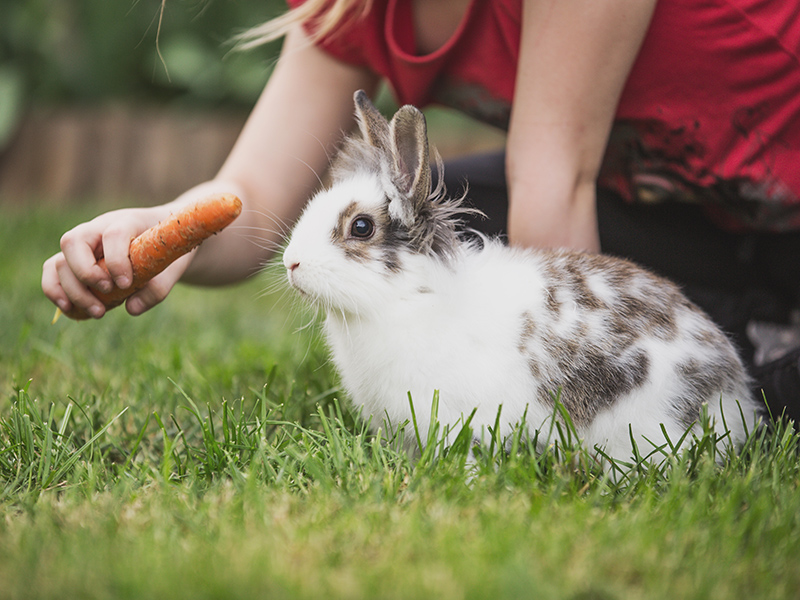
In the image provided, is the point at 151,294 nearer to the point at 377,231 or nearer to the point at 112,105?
the point at 377,231

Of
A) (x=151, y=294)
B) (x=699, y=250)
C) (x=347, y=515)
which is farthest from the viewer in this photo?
(x=699, y=250)

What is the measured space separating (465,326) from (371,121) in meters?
0.49

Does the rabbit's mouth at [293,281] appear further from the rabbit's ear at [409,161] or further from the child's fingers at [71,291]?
the child's fingers at [71,291]

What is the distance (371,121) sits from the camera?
1572 mm

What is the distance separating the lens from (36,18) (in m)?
5.48

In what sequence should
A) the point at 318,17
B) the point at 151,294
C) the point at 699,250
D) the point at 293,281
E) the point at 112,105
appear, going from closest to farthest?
the point at 293,281, the point at 151,294, the point at 318,17, the point at 699,250, the point at 112,105

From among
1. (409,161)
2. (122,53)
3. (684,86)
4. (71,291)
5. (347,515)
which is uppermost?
(122,53)

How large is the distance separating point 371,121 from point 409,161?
13 cm

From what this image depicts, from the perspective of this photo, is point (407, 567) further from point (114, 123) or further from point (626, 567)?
point (114, 123)

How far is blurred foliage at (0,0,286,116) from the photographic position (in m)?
5.52

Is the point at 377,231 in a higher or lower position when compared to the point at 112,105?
lower

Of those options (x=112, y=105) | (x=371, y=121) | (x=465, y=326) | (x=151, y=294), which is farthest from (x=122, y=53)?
(x=465, y=326)

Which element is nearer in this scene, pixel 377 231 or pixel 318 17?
pixel 377 231

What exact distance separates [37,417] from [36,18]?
4.95 meters
